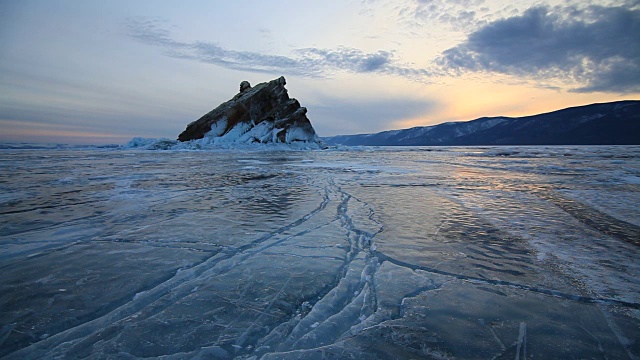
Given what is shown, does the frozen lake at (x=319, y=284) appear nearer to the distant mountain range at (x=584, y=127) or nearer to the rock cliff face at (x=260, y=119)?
the rock cliff face at (x=260, y=119)

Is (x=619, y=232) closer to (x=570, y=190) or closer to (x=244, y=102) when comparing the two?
(x=570, y=190)

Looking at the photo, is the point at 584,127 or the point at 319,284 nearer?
the point at 319,284

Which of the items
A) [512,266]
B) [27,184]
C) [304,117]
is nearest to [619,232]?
[512,266]

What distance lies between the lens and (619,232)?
4039 mm

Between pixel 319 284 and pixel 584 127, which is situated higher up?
pixel 584 127

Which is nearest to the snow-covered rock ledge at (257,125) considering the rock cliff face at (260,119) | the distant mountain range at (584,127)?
the rock cliff face at (260,119)

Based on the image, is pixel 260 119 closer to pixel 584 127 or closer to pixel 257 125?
pixel 257 125

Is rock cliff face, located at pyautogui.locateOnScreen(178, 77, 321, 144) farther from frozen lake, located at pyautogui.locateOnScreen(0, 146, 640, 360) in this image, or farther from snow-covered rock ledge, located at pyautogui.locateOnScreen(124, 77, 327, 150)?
frozen lake, located at pyautogui.locateOnScreen(0, 146, 640, 360)

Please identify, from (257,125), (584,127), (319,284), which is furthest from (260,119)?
(584,127)

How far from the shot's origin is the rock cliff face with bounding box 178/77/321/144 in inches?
1959

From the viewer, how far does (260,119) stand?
51.3 metres

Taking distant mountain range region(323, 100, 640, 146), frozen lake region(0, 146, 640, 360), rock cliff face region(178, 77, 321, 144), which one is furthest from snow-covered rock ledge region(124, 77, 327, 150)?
distant mountain range region(323, 100, 640, 146)

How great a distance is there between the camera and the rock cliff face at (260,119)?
4975 cm

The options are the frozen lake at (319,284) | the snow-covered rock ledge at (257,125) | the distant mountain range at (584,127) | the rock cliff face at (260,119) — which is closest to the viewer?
the frozen lake at (319,284)
